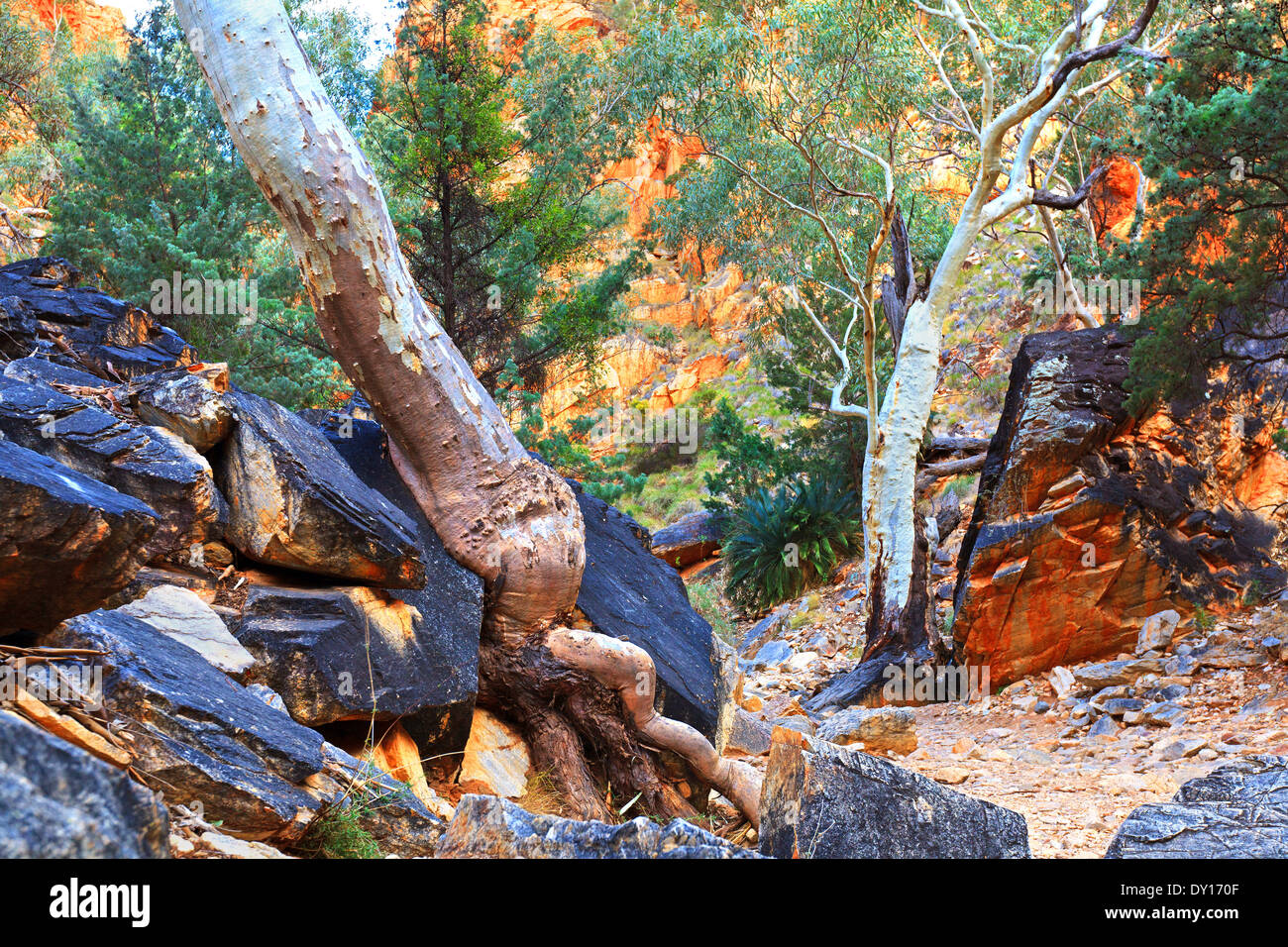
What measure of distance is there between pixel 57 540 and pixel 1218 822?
3.29 meters

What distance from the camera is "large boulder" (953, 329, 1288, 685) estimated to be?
8.27 meters

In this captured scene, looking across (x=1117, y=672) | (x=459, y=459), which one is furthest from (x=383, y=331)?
(x=1117, y=672)

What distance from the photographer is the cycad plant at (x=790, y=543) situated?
14.6 metres

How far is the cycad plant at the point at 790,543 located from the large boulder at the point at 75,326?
1042 cm

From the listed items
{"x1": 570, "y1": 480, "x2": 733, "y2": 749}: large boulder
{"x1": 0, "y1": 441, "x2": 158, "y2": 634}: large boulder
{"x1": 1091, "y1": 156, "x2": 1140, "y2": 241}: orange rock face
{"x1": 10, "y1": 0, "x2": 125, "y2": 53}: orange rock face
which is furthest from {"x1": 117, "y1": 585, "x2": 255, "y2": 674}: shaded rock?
{"x1": 10, "y1": 0, "x2": 125, "y2": 53}: orange rock face

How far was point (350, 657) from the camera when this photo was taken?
4.06 m

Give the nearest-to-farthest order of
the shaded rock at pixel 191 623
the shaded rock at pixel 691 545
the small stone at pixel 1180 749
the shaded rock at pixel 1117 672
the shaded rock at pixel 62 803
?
the shaded rock at pixel 62 803
the shaded rock at pixel 191 623
the small stone at pixel 1180 749
the shaded rock at pixel 1117 672
the shaded rock at pixel 691 545

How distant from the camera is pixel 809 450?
16.8 meters

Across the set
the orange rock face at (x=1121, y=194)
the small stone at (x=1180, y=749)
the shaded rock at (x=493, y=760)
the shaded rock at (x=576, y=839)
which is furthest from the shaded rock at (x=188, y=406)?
the orange rock face at (x=1121, y=194)

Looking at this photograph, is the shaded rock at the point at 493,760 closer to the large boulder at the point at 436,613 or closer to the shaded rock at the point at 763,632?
the large boulder at the point at 436,613

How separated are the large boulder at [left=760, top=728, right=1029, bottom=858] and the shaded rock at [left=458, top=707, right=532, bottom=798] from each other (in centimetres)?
204

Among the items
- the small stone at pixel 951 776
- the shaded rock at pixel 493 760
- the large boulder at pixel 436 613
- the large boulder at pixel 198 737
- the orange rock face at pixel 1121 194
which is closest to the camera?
the large boulder at pixel 198 737
